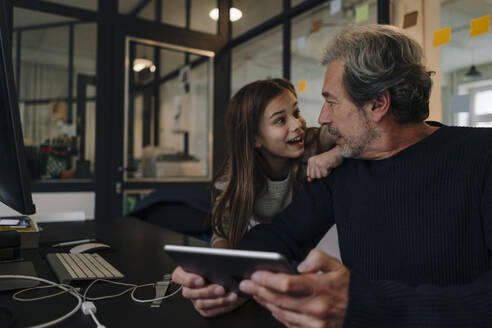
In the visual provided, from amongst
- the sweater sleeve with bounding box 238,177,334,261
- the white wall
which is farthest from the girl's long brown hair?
the white wall

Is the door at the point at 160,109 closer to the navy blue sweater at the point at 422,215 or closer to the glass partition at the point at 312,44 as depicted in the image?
the glass partition at the point at 312,44

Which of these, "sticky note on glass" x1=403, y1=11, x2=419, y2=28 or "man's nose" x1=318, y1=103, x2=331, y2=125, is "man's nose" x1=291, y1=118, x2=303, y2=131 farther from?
"sticky note on glass" x1=403, y1=11, x2=419, y2=28

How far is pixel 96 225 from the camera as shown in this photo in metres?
1.88

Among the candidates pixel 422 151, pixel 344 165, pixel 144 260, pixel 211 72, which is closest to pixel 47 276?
pixel 144 260

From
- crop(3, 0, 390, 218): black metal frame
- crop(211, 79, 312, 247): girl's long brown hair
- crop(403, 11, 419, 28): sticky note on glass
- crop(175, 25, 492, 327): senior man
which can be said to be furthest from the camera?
crop(3, 0, 390, 218): black metal frame

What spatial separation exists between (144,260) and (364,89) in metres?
0.82

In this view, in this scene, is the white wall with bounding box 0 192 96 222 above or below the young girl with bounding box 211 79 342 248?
below

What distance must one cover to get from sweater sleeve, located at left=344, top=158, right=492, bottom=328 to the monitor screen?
0.67 m

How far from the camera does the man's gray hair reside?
111cm

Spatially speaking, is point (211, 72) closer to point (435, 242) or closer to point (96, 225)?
point (96, 225)

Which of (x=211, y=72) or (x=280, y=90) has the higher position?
(x=211, y=72)

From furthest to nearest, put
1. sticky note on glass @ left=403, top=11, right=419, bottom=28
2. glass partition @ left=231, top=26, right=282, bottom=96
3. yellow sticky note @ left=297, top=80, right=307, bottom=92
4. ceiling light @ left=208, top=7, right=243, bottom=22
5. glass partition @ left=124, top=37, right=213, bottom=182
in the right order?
ceiling light @ left=208, top=7, right=243, bottom=22, glass partition @ left=124, top=37, right=213, bottom=182, glass partition @ left=231, top=26, right=282, bottom=96, yellow sticky note @ left=297, top=80, right=307, bottom=92, sticky note on glass @ left=403, top=11, right=419, bottom=28

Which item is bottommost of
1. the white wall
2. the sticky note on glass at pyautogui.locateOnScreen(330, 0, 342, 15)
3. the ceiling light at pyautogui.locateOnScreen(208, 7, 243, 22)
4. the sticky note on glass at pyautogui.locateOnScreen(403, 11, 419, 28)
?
the white wall

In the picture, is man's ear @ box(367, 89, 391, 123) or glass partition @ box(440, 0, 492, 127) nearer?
man's ear @ box(367, 89, 391, 123)
